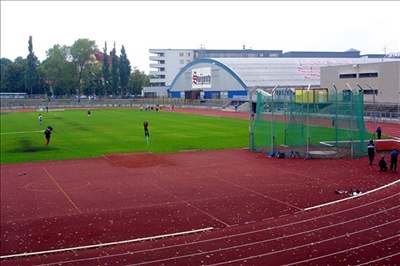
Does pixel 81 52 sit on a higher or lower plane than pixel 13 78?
higher

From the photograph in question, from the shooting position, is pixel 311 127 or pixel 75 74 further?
pixel 75 74

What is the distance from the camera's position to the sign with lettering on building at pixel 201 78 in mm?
115031

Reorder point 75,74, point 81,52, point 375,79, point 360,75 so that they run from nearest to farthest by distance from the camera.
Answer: point 375,79 < point 360,75 < point 75,74 < point 81,52

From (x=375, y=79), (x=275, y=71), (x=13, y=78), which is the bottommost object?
(x=375, y=79)

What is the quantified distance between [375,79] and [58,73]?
326ft

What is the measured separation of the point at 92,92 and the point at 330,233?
429ft

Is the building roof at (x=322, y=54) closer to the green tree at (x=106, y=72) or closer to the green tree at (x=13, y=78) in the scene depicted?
the green tree at (x=106, y=72)

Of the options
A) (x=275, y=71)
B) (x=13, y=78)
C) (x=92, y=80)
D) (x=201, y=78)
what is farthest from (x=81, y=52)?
(x=275, y=71)

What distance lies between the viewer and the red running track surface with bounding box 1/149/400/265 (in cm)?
1541

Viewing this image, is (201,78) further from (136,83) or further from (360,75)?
(360,75)

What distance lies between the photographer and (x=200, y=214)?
20188mm

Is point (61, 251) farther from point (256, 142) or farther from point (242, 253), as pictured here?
point (256, 142)

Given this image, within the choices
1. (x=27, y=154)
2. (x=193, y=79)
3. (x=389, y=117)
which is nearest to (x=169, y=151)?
(x=27, y=154)

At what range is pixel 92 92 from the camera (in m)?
142
